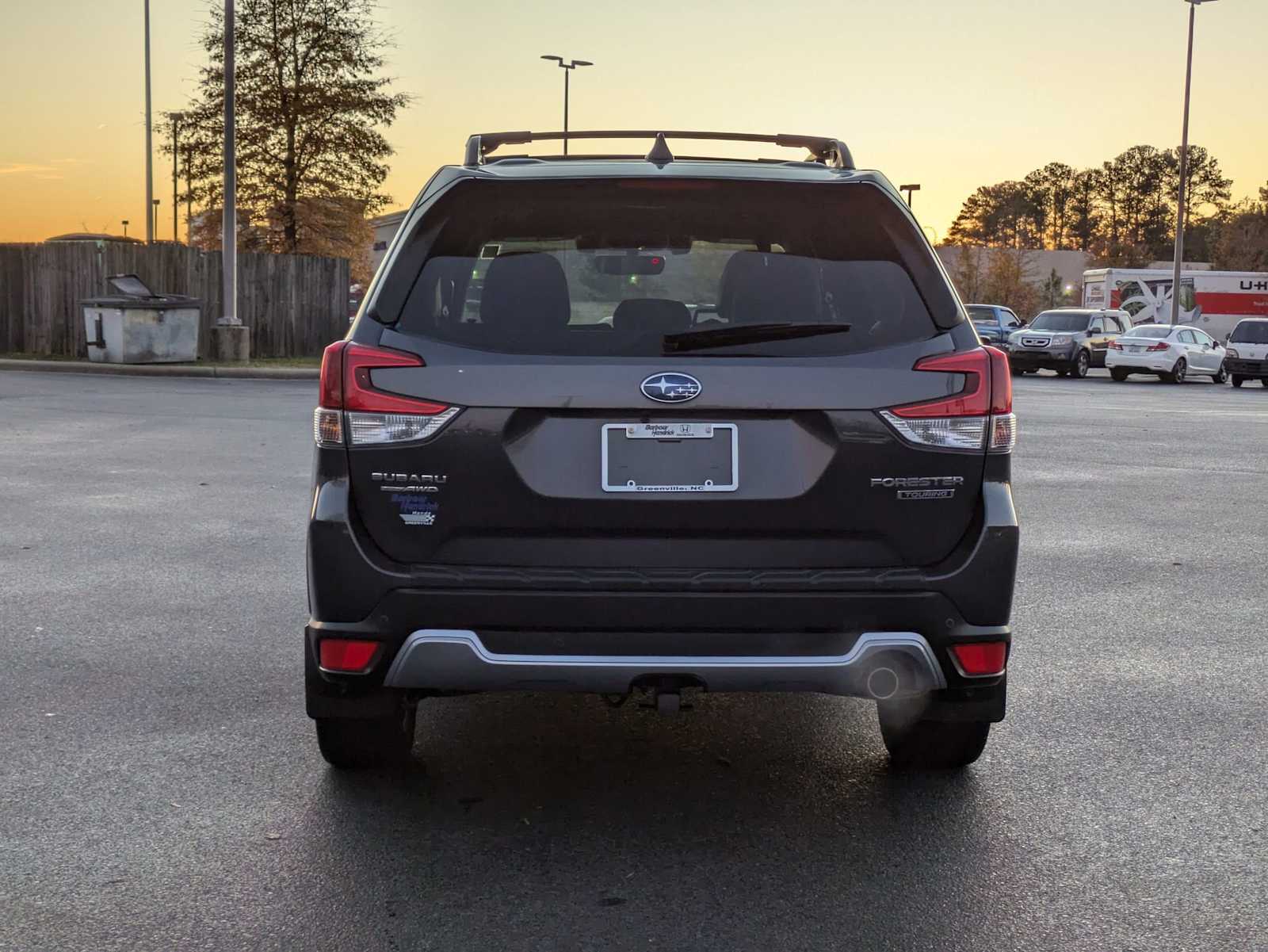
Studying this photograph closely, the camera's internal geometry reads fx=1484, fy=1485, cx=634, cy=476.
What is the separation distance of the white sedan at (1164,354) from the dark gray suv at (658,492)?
32821mm

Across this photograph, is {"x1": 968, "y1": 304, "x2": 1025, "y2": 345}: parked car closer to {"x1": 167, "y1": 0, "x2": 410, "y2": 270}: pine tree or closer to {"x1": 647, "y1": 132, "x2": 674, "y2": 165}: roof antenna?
{"x1": 167, "y1": 0, "x2": 410, "y2": 270}: pine tree

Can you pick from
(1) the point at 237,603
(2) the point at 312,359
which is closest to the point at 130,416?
(1) the point at 237,603

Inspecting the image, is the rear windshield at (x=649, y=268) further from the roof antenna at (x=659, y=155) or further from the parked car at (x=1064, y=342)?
the parked car at (x=1064, y=342)

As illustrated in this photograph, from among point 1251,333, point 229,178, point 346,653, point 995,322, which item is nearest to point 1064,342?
point 1251,333

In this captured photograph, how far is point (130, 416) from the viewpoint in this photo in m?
16.8

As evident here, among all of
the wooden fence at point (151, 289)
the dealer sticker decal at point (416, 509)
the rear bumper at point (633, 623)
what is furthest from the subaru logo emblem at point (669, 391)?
the wooden fence at point (151, 289)

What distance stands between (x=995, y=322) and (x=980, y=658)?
40.2m

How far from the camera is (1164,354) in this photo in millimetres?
34625

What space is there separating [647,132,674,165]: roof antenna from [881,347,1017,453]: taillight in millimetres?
930

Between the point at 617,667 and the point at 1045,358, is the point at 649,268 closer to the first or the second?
the point at 617,667

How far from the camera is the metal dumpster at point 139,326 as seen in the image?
2597cm

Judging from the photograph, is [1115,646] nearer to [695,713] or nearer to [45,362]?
[695,713]

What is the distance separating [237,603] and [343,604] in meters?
3.36

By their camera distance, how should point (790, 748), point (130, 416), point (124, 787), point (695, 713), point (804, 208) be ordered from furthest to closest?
point (130, 416)
point (695, 713)
point (790, 748)
point (124, 787)
point (804, 208)
